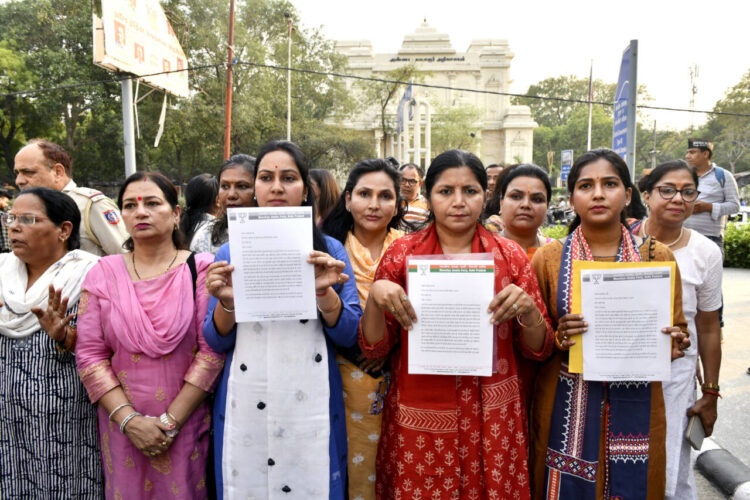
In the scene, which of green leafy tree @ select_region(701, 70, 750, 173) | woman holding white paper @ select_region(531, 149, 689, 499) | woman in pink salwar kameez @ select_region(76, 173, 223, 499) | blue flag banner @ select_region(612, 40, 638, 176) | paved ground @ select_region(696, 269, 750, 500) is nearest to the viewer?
woman holding white paper @ select_region(531, 149, 689, 499)

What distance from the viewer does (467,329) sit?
5.53 ft

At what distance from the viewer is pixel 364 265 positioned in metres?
2.41

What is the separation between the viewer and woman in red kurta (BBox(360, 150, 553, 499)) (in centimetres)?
179

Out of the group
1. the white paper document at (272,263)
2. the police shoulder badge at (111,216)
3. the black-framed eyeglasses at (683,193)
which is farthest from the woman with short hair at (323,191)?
the black-framed eyeglasses at (683,193)

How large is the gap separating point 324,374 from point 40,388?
1380 millimetres

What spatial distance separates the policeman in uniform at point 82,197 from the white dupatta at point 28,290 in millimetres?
642

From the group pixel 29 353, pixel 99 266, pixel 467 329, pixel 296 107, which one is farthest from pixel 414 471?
pixel 296 107

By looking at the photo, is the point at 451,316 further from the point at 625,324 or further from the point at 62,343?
the point at 62,343

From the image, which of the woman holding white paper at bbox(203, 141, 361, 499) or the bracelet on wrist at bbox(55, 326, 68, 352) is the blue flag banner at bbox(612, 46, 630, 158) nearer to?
the woman holding white paper at bbox(203, 141, 361, 499)

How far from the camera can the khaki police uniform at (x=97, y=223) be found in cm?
294

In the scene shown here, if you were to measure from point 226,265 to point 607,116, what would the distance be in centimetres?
6014

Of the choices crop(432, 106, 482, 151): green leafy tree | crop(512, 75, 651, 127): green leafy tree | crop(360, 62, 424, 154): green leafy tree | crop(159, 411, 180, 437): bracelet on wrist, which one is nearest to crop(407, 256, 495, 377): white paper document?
crop(159, 411, 180, 437): bracelet on wrist

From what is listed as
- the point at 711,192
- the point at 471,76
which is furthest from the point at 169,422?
the point at 471,76

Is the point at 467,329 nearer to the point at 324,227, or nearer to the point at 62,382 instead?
the point at 324,227
